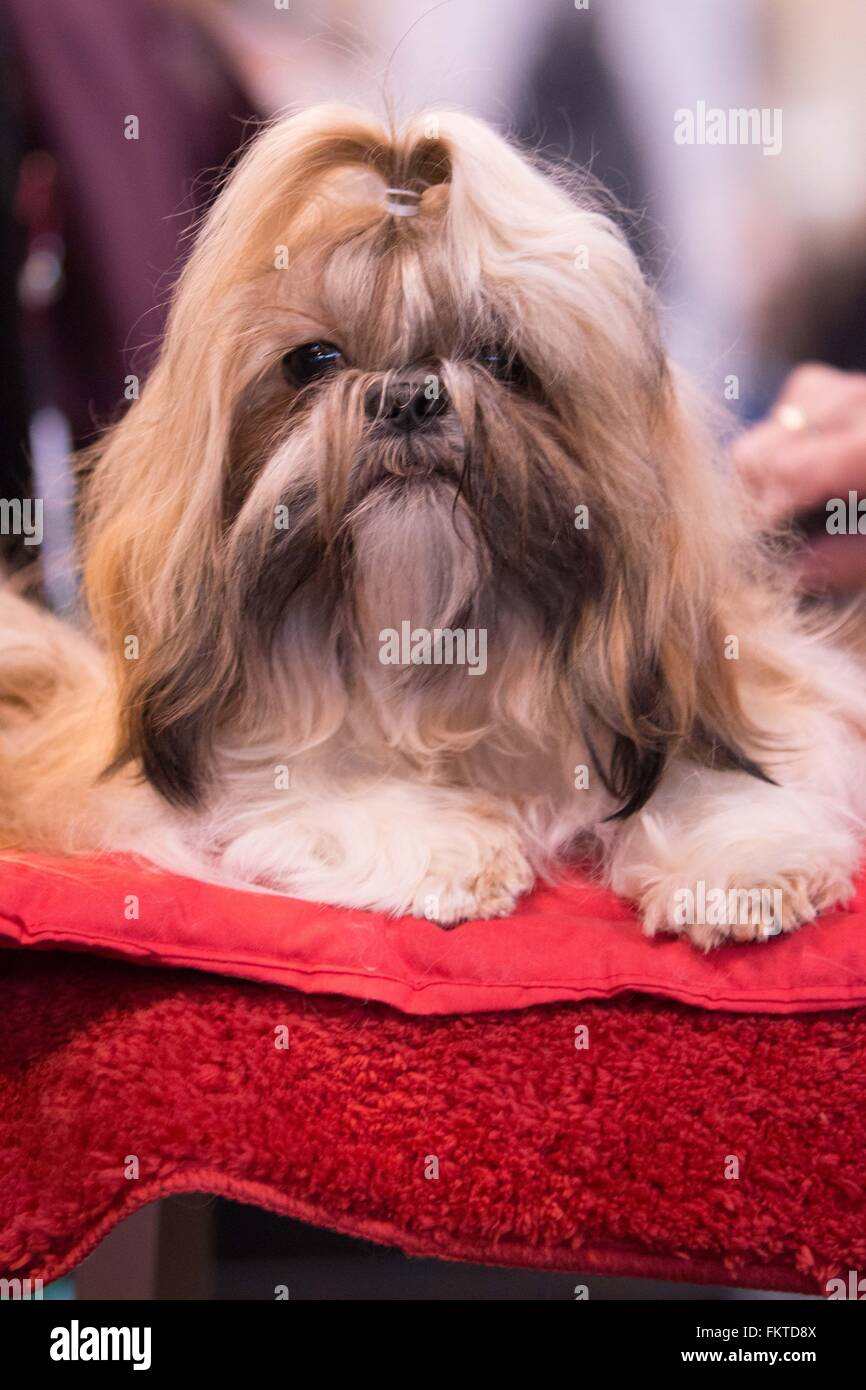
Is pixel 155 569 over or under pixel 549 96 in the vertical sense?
under

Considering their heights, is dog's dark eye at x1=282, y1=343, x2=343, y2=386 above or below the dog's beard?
above

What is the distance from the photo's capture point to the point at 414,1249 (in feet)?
3.94

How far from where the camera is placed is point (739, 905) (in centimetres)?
132

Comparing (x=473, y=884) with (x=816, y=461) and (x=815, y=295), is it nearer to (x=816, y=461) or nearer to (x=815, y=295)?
(x=816, y=461)

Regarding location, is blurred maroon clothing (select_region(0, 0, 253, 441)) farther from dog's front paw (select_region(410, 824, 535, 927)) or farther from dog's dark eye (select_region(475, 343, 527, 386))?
dog's front paw (select_region(410, 824, 535, 927))

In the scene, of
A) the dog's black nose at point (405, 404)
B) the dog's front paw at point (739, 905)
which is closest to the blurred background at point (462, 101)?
the dog's black nose at point (405, 404)

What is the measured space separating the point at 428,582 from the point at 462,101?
2.91 feet

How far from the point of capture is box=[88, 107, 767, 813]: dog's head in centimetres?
136

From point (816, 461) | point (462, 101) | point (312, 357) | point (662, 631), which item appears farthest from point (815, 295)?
point (312, 357)

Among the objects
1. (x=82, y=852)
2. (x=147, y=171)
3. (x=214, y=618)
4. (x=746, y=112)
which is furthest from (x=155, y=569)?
(x=746, y=112)

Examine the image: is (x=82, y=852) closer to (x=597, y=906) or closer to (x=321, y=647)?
(x=321, y=647)

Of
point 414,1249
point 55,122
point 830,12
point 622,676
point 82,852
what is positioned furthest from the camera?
point 55,122

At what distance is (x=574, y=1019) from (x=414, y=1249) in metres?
0.28

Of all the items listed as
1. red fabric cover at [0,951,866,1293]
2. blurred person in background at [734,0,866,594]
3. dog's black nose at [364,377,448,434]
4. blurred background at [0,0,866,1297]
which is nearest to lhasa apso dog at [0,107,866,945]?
dog's black nose at [364,377,448,434]
